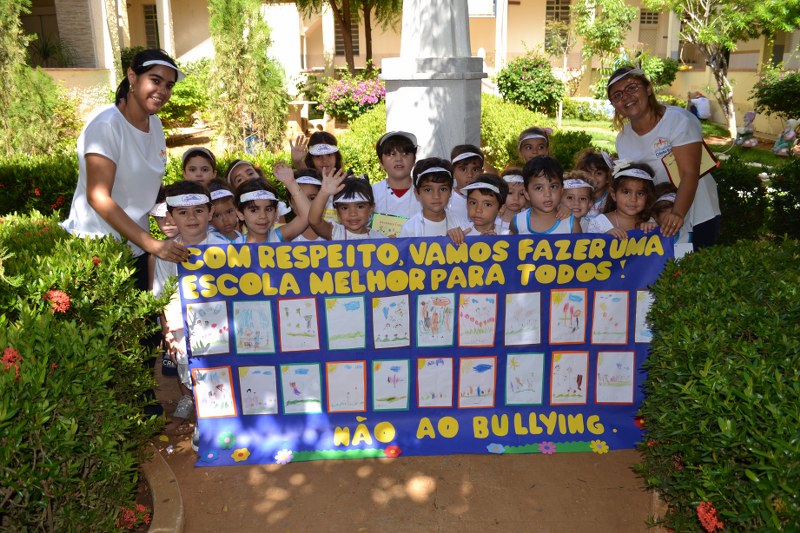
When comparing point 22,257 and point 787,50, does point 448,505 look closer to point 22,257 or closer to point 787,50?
point 22,257

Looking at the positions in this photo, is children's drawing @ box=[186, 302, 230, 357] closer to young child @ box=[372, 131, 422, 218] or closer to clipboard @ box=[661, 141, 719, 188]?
young child @ box=[372, 131, 422, 218]

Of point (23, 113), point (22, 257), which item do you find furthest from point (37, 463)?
point (23, 113)

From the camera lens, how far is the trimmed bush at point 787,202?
23.0 feet

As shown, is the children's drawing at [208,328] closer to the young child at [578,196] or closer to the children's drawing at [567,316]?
the children's drawing at [567,316]

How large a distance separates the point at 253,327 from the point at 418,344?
946 millimetres

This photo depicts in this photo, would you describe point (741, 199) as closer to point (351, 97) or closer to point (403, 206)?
point (403, 206)

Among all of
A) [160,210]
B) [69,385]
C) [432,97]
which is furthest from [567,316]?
[432,97]

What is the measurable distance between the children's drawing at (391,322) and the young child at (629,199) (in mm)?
1308

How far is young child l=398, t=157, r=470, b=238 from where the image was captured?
406cm

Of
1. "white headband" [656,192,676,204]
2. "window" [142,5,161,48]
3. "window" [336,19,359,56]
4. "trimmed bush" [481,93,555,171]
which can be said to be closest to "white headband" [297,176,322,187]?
"white headband" [656,192,676,204]

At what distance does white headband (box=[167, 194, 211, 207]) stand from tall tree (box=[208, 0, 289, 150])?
31.4ft

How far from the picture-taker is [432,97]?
6668mm

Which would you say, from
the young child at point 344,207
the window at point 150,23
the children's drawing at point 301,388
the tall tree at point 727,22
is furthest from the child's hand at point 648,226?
the window at point 150,23

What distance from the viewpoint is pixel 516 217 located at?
13.5ft
